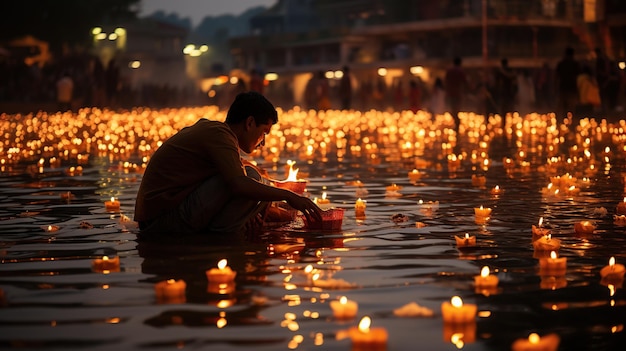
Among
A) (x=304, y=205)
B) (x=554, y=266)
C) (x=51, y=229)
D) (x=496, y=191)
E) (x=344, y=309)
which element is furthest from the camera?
(x=496, y=191)

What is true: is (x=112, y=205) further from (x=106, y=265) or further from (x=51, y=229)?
(x=106, y=265)

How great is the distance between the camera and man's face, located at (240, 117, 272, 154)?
289 inches

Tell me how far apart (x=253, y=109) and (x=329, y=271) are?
5.20ft

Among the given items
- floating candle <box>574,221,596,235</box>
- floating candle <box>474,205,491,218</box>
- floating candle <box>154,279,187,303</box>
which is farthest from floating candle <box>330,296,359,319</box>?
floating candle <box>474,205,491,218</box>

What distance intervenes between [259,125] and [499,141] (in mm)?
14162

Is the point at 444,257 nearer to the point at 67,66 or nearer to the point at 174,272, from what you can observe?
the point at 174,272

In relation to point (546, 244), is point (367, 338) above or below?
below

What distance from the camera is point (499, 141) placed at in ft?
69.0

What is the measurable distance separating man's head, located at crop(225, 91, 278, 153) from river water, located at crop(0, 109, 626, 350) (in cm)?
66

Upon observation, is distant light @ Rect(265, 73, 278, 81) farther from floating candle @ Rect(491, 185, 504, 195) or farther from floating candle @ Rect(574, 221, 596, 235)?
floating candle @ Rect(574, 221, 596, 235)

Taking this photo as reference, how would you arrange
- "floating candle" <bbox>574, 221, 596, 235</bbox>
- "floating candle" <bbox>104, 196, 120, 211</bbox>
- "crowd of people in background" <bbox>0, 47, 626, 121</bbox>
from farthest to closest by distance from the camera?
"crowd of people in background" <bbox>0, 47, 626, 121</bbox> → "floating candle" <bbox>104, 196, 120, 211</bbox> → "floating candle" <bbox>574, 221, 596, 235</bbox>

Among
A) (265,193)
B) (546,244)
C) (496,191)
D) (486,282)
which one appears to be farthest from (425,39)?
(486,282)

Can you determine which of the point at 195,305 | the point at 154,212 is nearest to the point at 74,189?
the point at 154,212

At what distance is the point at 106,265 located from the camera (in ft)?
20.2
